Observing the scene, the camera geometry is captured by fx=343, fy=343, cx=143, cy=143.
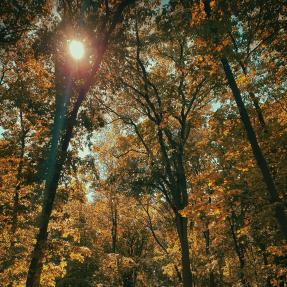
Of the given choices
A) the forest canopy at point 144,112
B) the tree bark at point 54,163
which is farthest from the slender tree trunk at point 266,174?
the tree bark at point 54,163

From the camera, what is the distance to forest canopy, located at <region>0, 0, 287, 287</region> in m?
10.6

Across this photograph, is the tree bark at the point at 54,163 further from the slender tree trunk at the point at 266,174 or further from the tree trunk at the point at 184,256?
the tree trunk at the point at 184,256

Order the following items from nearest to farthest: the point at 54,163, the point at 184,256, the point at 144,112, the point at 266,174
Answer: the point at 266,174 → the point at 54,163 → the point at 184,256 → the point at 144,112

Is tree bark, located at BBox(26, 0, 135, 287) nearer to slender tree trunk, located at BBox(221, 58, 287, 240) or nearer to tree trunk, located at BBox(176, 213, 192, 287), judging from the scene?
slender tree trunk, located at BBox(221, 58, 287, 240)

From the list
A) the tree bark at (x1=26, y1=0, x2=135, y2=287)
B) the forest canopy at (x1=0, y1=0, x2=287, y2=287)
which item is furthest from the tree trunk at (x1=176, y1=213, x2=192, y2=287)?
the tree bark at (x1=26, y1=0, x2=135, y2=287)

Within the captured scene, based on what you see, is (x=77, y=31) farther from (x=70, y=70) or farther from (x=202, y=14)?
(x=202, y=14)

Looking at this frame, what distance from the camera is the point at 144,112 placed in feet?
68.0

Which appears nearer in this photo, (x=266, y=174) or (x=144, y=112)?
(x=266, y=174)

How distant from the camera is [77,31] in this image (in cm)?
1359

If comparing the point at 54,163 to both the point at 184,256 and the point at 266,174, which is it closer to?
the point at 266,174

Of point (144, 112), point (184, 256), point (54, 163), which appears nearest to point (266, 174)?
point (54, 163)

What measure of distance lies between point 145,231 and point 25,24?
93.9 ft

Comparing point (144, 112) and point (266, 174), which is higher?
point (144, 112)

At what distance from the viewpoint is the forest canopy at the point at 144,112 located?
10.6 meters
